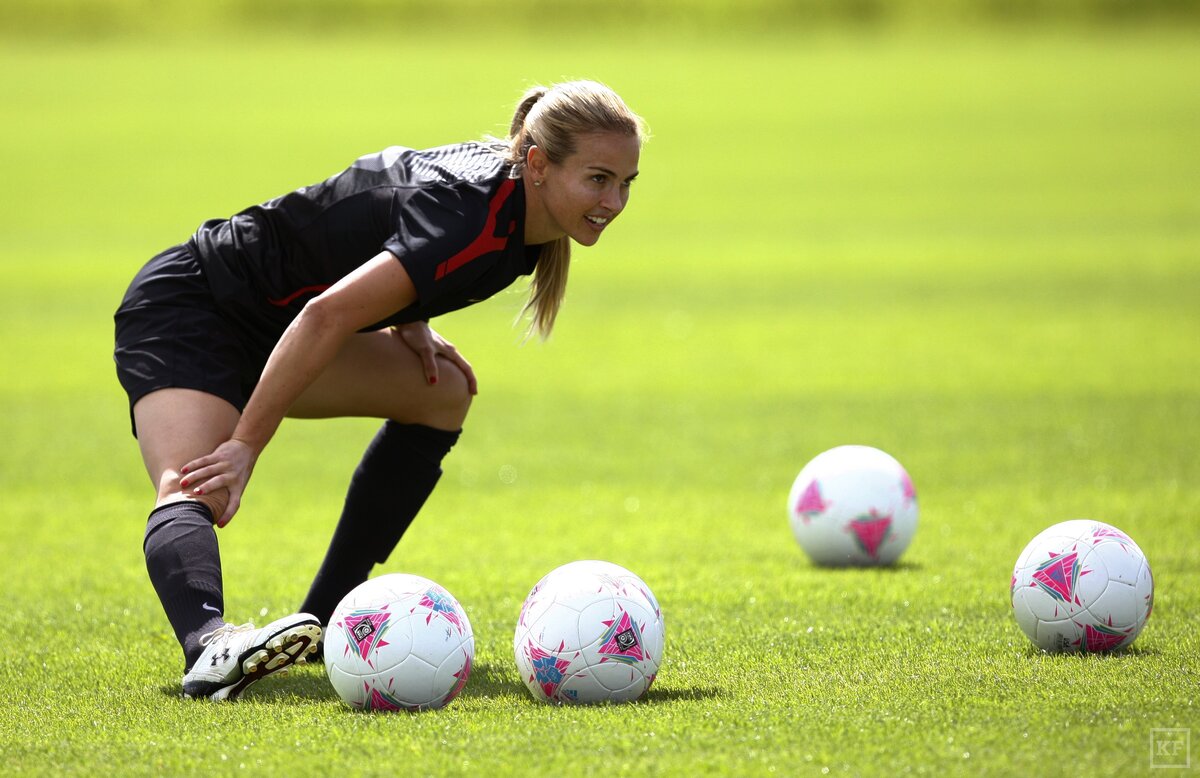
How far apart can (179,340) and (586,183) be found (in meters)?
1.62

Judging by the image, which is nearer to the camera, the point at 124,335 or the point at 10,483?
the point at 124,335

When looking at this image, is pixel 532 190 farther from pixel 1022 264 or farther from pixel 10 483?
pixel 1022 264

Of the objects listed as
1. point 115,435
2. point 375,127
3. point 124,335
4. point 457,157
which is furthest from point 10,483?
point 375,127

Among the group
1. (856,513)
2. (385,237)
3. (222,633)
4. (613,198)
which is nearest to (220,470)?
(222,633)

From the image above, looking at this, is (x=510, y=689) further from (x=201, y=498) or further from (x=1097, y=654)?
(x=1097, y=654)

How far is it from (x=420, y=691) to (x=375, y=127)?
33.9 meters

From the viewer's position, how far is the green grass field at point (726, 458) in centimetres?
460

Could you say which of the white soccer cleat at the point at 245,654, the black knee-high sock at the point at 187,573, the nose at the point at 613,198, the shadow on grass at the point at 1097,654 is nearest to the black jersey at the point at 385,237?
the nose at the point at 613,198

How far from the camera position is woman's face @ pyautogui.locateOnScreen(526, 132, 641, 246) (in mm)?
5102

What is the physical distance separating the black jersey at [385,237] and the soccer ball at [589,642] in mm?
1107

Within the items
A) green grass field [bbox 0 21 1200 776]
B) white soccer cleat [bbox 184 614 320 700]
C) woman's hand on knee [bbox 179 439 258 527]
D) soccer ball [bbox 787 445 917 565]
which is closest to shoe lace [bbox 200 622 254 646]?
white soccer cleat [bbox 184 614 320 700]

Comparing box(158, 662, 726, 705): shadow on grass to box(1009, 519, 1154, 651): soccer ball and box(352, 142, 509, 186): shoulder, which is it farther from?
box(352, 142, 509, 186): shoulder

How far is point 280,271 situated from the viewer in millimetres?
5480

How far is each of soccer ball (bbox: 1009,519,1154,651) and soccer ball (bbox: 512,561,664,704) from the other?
59.2 inches
